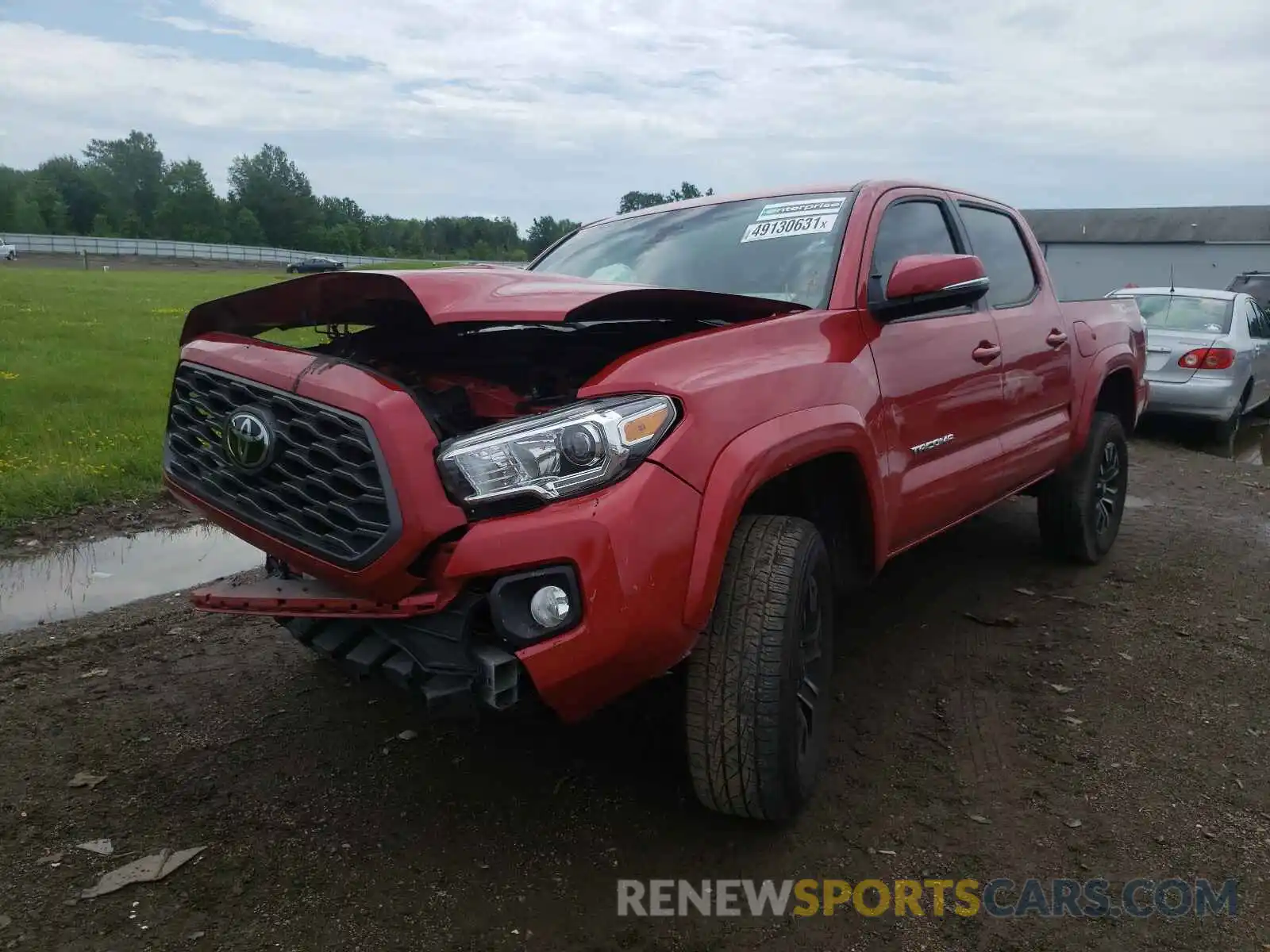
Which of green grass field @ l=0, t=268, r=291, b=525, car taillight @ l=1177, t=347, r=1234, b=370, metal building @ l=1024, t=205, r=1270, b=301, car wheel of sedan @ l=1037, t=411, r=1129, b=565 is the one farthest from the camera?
metal building @ l=1024, t=205, r=1270, b=301

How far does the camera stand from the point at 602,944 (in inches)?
92.8

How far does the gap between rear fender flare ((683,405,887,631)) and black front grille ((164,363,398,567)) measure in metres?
0.73

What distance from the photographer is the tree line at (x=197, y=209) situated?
85.3 meters

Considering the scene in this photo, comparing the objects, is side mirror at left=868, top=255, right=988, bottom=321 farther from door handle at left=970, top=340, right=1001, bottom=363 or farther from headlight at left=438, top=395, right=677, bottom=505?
headlight at left=438, top=395, right=677, bottom=505

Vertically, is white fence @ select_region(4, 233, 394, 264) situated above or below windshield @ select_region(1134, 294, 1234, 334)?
above

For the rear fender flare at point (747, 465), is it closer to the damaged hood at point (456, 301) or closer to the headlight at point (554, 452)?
the headlight at point (554, 452)

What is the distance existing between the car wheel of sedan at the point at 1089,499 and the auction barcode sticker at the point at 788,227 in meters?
2.25

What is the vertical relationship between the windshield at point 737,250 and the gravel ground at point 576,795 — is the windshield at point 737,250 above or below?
above

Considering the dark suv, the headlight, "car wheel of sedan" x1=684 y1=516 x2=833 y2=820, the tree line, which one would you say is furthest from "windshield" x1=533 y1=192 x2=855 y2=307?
the tree line

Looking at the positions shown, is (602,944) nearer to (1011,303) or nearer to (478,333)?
(478,333)

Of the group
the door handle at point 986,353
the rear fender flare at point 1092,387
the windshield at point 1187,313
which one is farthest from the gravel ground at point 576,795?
the windshield at point 1187,313

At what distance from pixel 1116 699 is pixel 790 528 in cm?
184

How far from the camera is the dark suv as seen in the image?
17453 millimetres

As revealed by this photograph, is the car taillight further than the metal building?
No
